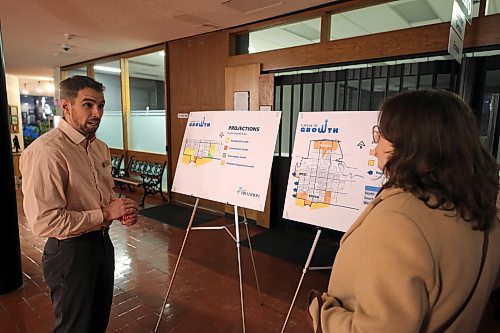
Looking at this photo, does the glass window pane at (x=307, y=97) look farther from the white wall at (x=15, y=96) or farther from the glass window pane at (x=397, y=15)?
the white wall at (x=15, y=96)

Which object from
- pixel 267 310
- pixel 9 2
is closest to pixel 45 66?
pixel 9 2

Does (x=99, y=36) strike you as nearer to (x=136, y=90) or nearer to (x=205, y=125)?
(x=136, y=90)

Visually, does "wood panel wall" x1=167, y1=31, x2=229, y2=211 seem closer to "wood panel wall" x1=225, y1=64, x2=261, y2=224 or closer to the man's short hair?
"wood panel wall" x1=225, y1=64, x2=261, y2=224

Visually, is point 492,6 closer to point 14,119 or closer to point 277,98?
point 277,98

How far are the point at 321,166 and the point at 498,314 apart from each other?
3.52 ft

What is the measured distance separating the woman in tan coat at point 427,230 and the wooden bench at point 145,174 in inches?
204

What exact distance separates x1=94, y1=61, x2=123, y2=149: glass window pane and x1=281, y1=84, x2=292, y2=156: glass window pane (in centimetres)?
435

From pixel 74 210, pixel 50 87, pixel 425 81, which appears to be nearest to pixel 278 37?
pixel 425 81

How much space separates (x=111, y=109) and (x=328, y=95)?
593cm

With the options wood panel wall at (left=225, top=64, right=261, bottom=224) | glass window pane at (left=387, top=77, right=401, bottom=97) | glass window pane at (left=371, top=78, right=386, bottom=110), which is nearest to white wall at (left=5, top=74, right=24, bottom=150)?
wood panel wall at (left=225, top=64, right=261, bottom=224)

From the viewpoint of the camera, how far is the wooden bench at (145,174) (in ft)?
18.4

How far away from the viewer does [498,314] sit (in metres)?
1.38

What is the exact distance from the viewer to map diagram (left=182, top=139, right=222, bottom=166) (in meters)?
2.27

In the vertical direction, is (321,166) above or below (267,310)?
above
